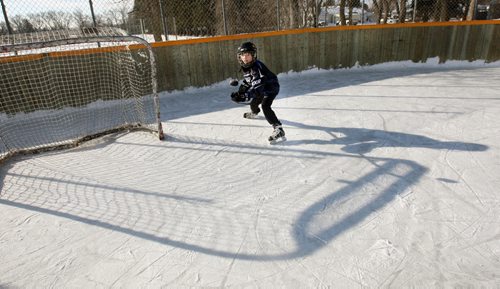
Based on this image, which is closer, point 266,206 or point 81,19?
point 266,206

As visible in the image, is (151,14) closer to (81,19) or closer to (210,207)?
(81,19)

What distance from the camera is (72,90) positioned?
6.44 meters

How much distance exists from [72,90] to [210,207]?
4.96 metres

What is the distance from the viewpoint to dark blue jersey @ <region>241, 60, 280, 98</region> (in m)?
4.48

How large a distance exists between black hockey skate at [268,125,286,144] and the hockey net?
179cm

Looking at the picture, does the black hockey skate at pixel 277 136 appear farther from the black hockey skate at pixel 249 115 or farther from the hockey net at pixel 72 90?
the hockey net at pixel 72 90

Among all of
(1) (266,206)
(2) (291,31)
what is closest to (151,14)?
(2) (291,31)

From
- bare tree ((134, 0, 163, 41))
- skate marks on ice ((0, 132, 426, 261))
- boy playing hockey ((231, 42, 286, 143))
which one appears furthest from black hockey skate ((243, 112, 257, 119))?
bare tree ((134, 0, 163, 41))

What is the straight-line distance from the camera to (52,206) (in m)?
3.14

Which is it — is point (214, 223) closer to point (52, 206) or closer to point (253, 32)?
point (52, 206)

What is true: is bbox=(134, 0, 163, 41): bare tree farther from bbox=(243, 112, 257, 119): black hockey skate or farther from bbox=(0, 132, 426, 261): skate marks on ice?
bbox=(0, 132, 426, 261): skate marks on ice

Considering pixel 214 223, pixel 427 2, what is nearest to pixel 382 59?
pixel 427 2

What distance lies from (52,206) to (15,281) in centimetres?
99

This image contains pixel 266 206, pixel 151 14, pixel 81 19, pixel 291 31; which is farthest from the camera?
pixel 291 31
